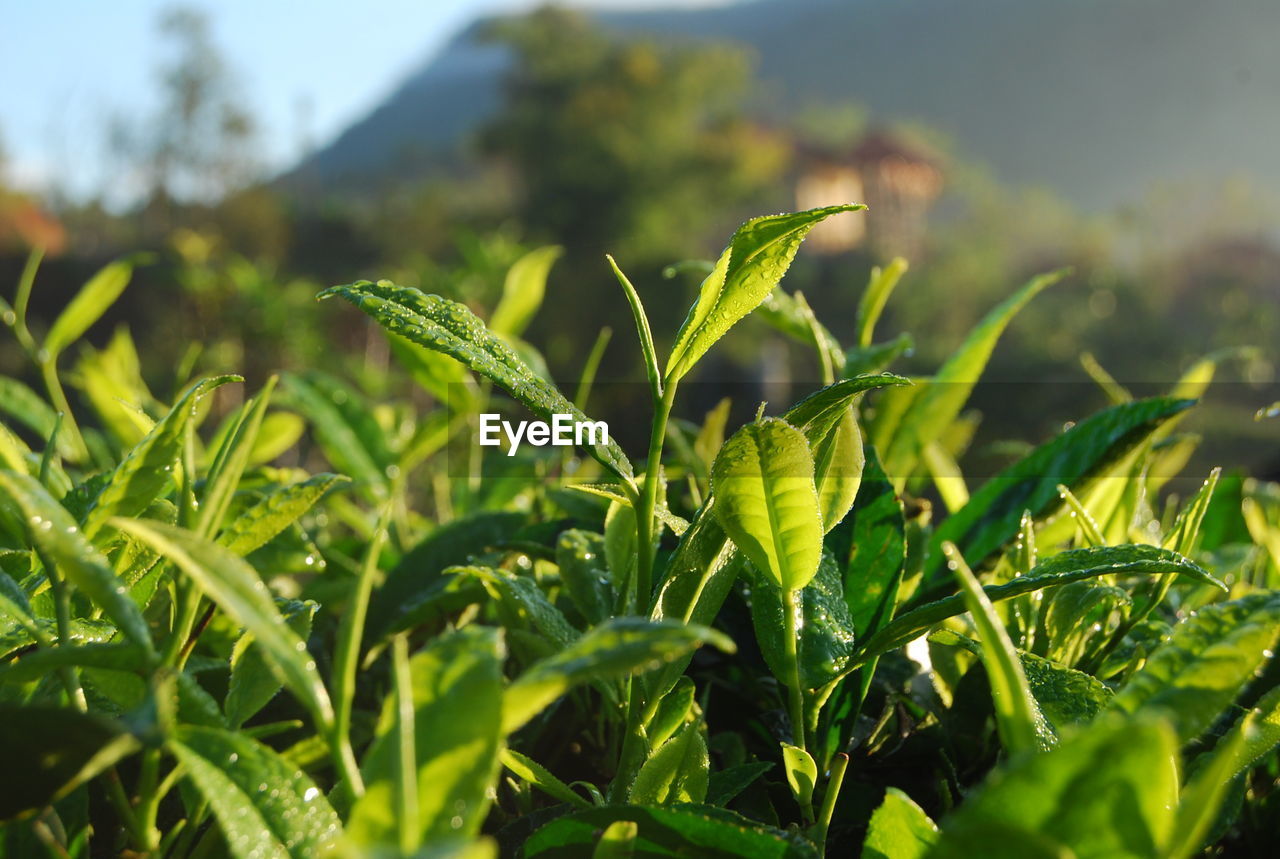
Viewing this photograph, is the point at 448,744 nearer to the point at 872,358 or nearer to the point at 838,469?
the point at 838,469

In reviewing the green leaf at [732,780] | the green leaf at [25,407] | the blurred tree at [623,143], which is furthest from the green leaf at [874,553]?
the blurred tree at [623,143]

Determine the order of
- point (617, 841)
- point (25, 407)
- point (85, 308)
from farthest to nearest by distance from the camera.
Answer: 1. point (85, 308)
2. point (25, 407)
3. point (617, 841)

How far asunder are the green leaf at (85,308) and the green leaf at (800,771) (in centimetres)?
82

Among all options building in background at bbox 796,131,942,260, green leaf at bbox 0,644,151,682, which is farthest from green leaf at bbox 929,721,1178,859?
building in background at bbox 796,131,942,260

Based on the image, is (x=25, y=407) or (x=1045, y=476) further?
(x=25, y=407)

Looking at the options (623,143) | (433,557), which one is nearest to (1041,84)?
(623,143)

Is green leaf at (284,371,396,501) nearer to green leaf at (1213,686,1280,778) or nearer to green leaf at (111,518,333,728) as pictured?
green leaf at (111,518,333,728)

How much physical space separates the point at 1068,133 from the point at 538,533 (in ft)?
224

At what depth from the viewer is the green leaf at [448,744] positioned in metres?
0.32

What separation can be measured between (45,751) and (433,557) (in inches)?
16.8

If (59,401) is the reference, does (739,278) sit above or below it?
above

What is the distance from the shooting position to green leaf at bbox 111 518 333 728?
35 centimetres

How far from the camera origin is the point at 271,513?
49cm

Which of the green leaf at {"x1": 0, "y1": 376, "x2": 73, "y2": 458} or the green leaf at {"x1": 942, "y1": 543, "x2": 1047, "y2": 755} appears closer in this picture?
the green leaf at {"x1": 942, "y1": 543, "x2": 1047, "y2": 755}
